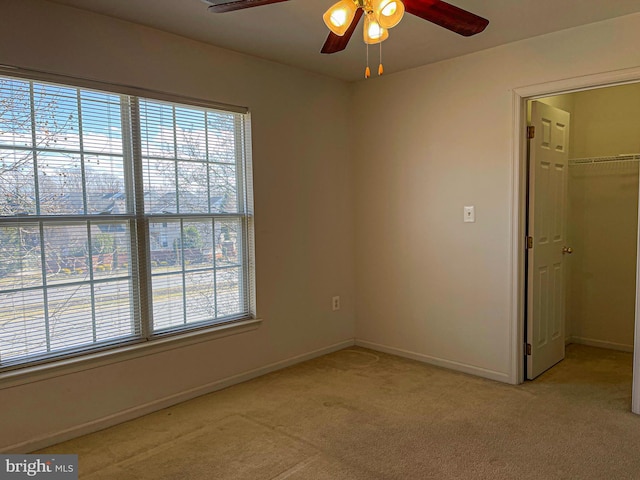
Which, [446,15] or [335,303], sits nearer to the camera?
[446,15]

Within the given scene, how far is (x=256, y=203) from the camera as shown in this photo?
3.43 metres

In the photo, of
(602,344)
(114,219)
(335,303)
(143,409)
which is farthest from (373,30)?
(602,344)

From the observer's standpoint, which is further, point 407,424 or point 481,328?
point 481,328

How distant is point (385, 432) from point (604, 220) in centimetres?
279

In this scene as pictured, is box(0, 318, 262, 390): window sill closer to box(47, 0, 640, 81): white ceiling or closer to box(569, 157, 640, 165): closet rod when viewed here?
box(47, 0, 640, 81): white ceiling

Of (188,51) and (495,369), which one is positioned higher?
(188,51)

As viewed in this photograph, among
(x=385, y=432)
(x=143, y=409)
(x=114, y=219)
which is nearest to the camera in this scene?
(x=385, y=432)

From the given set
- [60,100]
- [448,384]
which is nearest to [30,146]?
[60,100]

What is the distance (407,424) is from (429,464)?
0.43 metres

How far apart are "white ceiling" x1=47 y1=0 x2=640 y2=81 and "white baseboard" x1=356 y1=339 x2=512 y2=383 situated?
2.28 metres

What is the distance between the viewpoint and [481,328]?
3.45 metres

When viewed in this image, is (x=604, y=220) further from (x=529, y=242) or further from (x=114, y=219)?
(x=114, y=219)

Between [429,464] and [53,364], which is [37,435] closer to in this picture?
[53,364]

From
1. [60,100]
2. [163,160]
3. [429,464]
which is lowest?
[429,464]
